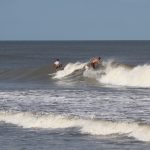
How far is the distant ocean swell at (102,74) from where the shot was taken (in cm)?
4497

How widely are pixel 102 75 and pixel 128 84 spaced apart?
545 centimetres

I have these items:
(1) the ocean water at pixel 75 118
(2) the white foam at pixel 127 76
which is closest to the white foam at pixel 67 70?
(2) the white foam at pixel 127 76

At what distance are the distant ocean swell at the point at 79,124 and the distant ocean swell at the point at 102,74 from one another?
1775 cm

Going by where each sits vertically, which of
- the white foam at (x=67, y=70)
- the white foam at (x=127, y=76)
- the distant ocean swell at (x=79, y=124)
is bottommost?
the distant ocean swell at (x=79, y=124)

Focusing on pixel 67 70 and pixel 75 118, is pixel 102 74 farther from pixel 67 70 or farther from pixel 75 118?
pixel 75 118

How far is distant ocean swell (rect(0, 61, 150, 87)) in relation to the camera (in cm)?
4497

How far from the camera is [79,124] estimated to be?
76.0ft

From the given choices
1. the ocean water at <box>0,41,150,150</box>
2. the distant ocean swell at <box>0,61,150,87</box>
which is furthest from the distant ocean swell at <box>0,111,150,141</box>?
the distant ocean swell at <box>0,61,150,87</box>

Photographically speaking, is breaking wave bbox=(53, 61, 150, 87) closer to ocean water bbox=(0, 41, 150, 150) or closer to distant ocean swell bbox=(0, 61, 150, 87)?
distant ocean swell bbox=(0, 61, 150, 87)

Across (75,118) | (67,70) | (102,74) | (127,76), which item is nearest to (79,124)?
(75,118)

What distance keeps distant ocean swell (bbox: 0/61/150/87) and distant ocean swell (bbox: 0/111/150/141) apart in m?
17.8

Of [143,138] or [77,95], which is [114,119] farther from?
[77,95]

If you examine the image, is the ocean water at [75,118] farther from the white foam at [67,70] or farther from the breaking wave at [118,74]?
the white foam at [67,70]

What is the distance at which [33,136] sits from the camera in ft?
70.7
